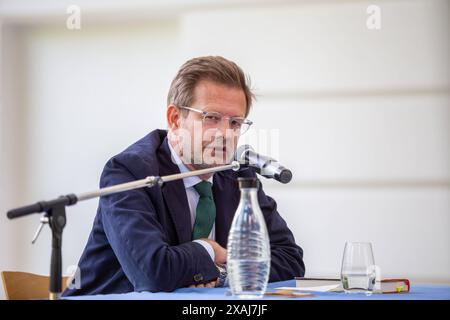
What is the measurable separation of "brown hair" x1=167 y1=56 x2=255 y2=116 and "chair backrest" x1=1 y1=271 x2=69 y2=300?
0.68 m

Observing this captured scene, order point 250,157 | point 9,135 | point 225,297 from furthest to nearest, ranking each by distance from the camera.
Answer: point 9,135 → point 250,157 → point 225,297

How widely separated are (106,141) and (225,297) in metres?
1.73

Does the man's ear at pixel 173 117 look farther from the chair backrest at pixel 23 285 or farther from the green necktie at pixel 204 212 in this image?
the chair backrest at pixel 23 285

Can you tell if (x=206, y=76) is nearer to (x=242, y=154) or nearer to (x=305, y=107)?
(x=242, y=154)

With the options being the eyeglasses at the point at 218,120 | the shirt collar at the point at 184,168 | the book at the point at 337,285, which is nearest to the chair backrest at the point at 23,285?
the shirt collar at the point at 184,168

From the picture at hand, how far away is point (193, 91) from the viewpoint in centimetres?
206

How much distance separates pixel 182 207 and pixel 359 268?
0.60 meters

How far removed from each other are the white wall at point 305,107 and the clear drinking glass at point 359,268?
1488 millimetres

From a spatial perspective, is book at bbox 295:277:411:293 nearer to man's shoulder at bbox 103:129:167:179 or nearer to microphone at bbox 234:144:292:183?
microphone at bbox 234:144:292:183

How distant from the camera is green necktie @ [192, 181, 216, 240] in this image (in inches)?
75.2

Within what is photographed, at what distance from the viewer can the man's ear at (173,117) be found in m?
A: 2.11

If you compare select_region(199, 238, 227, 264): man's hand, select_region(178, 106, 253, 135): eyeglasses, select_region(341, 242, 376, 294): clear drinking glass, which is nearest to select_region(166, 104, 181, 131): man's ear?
select_region(178, 106, 253, 135): eyeglasses

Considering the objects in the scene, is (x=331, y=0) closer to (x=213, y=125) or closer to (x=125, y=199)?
(x=213, y=125)
